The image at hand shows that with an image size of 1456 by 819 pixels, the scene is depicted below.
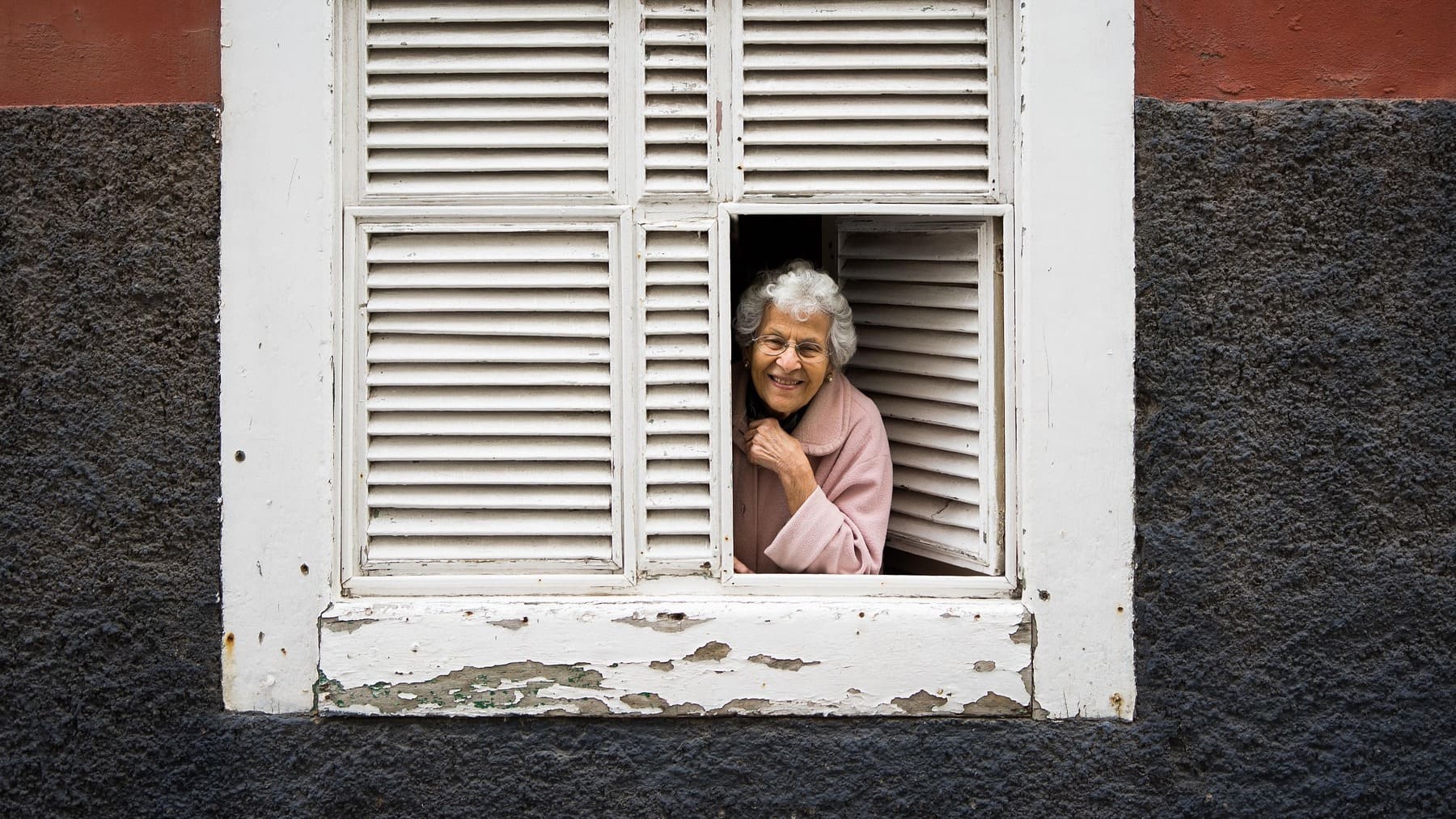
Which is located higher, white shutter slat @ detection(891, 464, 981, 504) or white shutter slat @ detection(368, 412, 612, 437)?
white shutter slat @ detection(368, 412, 612, 437)

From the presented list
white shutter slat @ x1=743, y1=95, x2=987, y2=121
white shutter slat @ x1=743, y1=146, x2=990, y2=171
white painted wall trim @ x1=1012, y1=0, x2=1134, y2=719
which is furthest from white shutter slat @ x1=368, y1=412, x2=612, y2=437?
white painted wall trim @ x1=1012, y1=0, x2=1134, y2=719

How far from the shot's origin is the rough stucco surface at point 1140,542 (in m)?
Answer: 2.89

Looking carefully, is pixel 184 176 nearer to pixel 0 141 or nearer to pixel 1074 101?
pixel 0 141

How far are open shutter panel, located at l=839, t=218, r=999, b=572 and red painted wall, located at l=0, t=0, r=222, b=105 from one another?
1764mm

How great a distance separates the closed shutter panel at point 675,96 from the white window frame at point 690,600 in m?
0.76

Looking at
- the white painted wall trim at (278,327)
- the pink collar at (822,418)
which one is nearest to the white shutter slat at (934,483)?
the pink collar at (822,418)

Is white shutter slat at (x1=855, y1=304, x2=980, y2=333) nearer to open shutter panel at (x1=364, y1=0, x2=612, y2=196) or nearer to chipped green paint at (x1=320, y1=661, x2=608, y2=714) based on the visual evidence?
open shutter panel at (x1=364, y1=0, x2=612, y2=196)

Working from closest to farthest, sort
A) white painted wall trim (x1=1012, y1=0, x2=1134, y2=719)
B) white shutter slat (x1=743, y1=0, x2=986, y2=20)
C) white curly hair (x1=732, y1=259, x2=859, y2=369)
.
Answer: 1. white painted wall trim (x1=1012, y1=0, x2=1134, y2=719)
2. white shutter slat (x1=743, y1=0, x2=986, y2=20)
3. white curly hair (x1=732, y1=259, x2=859, y2=369)

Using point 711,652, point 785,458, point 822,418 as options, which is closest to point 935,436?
point 822,418

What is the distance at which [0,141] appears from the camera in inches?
114

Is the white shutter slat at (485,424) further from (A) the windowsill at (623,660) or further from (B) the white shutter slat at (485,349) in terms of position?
(A) the windowsill at (623,660)

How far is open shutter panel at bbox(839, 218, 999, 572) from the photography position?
3074 mm

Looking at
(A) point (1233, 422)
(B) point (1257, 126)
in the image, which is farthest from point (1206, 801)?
(B) point (1257, 126)

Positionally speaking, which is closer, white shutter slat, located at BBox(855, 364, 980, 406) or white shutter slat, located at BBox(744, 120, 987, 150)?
white shutter slat, located at BBox(744, 120, 987, 150)
